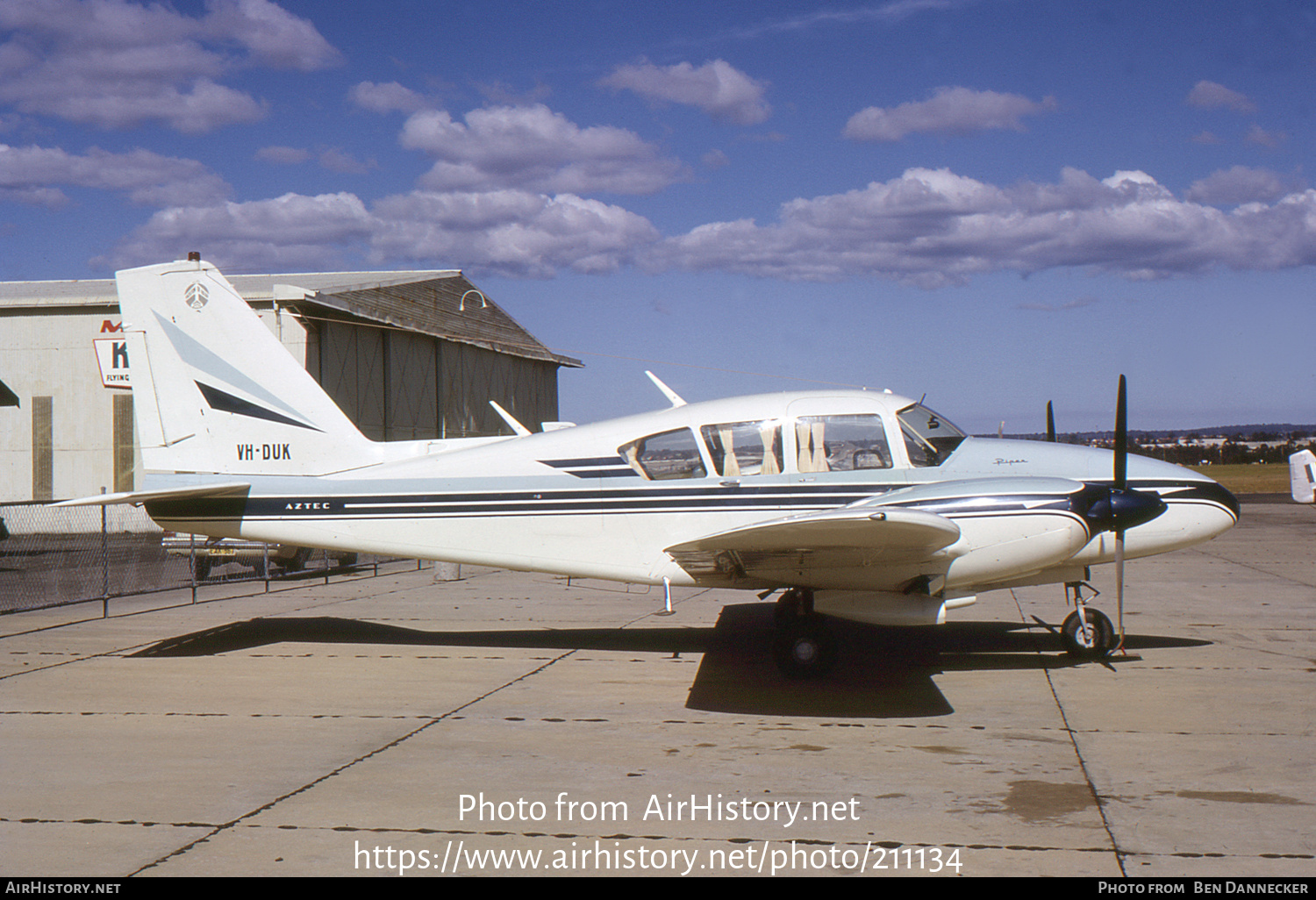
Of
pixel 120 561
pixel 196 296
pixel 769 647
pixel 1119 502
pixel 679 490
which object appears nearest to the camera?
pixel 1119 502

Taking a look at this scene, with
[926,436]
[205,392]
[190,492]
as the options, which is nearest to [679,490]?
[926,436]

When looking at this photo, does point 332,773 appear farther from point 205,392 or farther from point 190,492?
point 205,392

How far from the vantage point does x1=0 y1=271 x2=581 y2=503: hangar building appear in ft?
87.5

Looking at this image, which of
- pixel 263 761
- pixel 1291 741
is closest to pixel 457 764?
pixel 263 761

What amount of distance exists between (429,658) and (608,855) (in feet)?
18.1

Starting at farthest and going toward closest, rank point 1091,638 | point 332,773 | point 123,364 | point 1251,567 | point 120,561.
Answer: point 123,364 → point 120,561 → point 1251,567 → point 1091,638 → point 332,773

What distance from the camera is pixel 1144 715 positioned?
286 inches

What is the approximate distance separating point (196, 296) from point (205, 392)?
979mm

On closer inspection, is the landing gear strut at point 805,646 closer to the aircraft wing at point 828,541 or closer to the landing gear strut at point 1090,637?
the aircraft wing at point 828,541

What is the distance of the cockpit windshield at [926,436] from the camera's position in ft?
29.8

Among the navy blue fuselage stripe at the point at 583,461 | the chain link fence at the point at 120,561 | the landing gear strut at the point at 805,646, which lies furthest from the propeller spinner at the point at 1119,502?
the chain link fence at the point at 120,561

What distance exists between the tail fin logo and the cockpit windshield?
6.93 metres

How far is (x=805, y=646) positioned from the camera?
8516 millimetres

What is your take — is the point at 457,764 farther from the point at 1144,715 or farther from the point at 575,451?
the point at 1144,715
